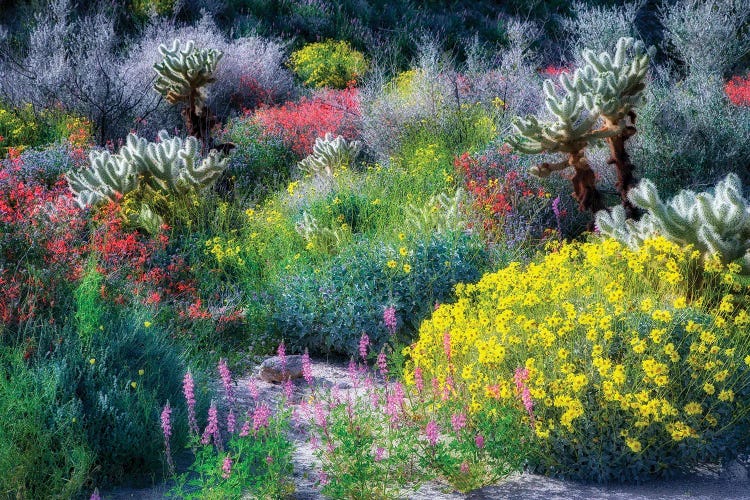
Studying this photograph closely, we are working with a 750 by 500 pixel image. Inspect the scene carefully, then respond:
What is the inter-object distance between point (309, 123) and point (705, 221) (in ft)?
21.2

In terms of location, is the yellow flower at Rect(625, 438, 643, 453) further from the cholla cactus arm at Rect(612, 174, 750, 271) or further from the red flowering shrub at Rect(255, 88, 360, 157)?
the red flowering shrub at Rect(255, 88, 360, 157)

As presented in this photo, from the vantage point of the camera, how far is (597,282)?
4.80 metres

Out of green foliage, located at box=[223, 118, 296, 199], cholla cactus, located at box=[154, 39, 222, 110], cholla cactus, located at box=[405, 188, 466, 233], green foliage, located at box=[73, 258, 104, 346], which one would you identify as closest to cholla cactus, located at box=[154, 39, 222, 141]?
cholla cactus, located at box=[154, 39, 222, 110]

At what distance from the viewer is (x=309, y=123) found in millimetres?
10625

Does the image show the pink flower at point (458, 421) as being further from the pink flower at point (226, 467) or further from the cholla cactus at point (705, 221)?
the cholla cactus at point (705, 221)

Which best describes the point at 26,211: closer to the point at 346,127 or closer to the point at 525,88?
the point at 346,127

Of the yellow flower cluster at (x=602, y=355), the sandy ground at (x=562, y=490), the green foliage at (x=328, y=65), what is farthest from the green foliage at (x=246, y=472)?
the green foliage at (x=328, y=65)

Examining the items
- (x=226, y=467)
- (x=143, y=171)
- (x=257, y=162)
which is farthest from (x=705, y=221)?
(x=257, y=162)

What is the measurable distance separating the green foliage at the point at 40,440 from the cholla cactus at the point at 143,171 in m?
3.25

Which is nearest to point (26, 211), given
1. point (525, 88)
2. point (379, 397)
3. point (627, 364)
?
point (379, 397)

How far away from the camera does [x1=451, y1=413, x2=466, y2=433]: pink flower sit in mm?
3752

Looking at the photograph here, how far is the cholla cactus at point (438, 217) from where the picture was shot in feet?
21.5

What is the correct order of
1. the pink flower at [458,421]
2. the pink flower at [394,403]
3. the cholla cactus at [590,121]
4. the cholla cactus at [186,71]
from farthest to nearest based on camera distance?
the cholla cactus at [186,71] → the cholla cactus at [590,121] → the pink flower at [394,403] → the pink flower at [458,421]

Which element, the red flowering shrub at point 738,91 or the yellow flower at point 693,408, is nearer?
the yellow flower at point 693,408
